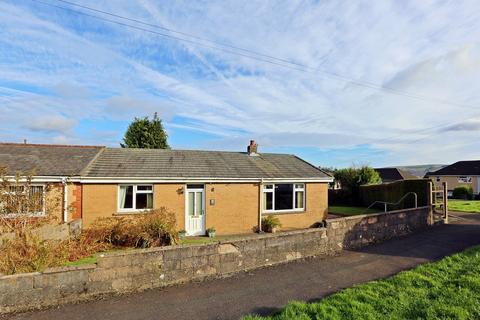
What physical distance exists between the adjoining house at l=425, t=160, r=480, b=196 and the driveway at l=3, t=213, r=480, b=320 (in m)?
47.8

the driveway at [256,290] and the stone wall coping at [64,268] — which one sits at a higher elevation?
the stone wall coping at [64,268]

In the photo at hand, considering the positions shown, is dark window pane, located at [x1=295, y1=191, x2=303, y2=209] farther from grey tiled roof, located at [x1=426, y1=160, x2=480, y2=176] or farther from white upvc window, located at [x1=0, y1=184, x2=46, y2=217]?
grey tiled roof, located at [x1=426, y1=160, x2=480, y2=176]

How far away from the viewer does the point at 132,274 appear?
19.2 ft

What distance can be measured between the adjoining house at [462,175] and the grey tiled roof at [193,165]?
134 ft

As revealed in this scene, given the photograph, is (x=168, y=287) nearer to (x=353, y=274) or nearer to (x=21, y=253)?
(x=21, y=253)

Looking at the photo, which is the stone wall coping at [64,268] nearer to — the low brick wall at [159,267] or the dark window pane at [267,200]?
the low brick wall at [159,267]

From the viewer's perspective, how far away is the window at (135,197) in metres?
13.3

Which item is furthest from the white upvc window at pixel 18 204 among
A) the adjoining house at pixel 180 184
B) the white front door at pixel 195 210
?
the white front door at pixel 195 210

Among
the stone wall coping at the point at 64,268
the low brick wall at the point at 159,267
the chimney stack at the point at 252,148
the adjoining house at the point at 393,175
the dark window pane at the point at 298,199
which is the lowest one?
the low brick wall at the point at 159,267

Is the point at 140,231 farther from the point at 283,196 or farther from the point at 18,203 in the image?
the point at 283,196

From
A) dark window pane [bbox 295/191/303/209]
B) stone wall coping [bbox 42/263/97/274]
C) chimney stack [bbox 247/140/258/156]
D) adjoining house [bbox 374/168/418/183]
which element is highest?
chimney stack [bbox 247/140/258/156]

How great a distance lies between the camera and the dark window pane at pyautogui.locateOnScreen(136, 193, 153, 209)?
13547 mm

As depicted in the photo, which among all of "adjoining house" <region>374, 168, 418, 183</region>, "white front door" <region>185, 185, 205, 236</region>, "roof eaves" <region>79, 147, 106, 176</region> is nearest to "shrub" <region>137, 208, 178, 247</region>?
"white front door" <region>185, 185, 205, 236</region>

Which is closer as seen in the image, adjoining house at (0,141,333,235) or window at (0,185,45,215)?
window at (0,185,45,215)
